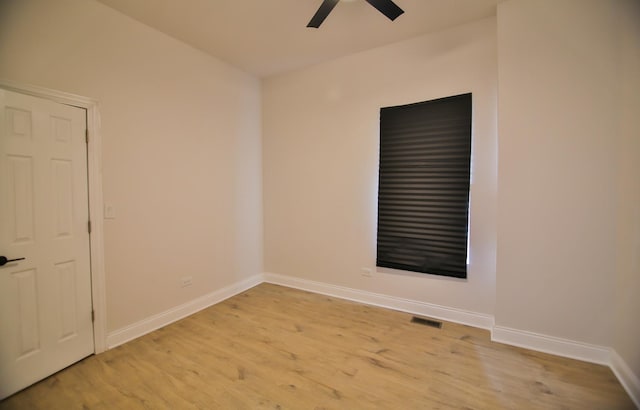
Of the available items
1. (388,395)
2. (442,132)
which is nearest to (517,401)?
(388,395)

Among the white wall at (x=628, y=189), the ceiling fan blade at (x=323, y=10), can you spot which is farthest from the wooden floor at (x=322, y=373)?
the ceiling fan blade at (x=323, y=10)

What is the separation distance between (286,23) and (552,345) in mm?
3994

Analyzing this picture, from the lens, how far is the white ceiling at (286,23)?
2.42 meters

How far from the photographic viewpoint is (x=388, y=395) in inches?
72.5

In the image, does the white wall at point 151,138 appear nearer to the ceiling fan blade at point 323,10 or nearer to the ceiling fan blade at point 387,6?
the ceiling fan blade at point 323,10

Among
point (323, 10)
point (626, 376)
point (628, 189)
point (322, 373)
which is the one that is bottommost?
point (322, 373)

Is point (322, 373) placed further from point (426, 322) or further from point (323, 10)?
point (323, 10)

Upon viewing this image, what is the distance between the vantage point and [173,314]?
293cm

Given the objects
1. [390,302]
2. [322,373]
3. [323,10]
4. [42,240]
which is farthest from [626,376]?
[42,240]

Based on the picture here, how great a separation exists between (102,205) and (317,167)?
244 cm

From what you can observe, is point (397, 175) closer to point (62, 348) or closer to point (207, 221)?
point (207, 221)

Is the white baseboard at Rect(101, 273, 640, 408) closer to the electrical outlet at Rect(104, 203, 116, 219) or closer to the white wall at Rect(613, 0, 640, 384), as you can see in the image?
the white wall at Rect(613, 0, 640, 384)

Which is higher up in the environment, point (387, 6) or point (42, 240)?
point (387, 6)

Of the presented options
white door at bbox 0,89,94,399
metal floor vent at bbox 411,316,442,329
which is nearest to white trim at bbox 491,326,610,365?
metal floor vent at bbox 411,316,442,329
